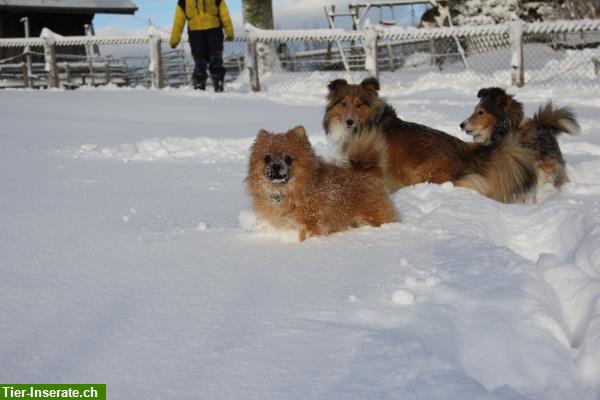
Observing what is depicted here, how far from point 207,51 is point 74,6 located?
48.8 feet

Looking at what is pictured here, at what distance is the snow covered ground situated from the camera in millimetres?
1836

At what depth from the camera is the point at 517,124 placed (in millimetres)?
6113

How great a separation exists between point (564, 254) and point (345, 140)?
2298 mm

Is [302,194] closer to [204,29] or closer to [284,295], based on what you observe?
[284,295]

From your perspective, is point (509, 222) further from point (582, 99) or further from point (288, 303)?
point (582, 99)

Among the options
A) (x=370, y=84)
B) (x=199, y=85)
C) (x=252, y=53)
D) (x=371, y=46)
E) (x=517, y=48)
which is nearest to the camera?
(x=370, y=84)

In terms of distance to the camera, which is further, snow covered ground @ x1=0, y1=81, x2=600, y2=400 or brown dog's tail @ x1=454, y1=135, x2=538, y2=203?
brown dog's tail @ x1=454, y1=135, x2=538, y2=203

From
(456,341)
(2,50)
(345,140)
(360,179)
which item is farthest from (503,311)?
(2,50)

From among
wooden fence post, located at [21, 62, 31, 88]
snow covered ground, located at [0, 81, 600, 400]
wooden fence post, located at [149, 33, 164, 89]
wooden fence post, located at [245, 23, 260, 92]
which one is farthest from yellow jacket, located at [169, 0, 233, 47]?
snow covered ground, located at [0, 81, 600, 400]

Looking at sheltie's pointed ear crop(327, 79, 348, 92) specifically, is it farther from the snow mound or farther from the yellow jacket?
the yellow jacket

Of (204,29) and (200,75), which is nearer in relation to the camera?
(204,29)

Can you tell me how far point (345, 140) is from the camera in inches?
212

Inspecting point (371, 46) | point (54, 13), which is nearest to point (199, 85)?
point (371, 46)

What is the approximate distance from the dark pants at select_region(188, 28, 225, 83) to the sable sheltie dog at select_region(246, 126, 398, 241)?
352 inches
